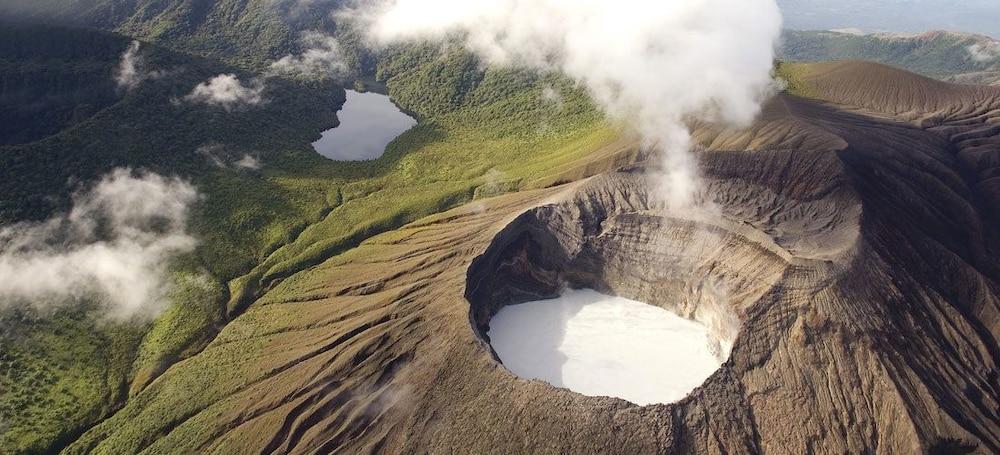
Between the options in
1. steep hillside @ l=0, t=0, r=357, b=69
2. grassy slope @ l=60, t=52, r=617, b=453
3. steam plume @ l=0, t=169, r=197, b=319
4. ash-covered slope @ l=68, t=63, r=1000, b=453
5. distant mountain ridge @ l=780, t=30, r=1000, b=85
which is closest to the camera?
ash-covered slope @ l=68, t=63, r=1000, b=453

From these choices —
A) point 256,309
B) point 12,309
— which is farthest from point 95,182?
point 256,309

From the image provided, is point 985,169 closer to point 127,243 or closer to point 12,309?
point 127,243

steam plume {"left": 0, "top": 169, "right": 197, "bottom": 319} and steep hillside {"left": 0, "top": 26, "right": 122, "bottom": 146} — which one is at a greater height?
steep hillside {"left": 0, "top": 26, "right": 122, "bottom": 146}

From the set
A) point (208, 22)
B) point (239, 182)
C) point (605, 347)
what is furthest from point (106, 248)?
point (208, 22)

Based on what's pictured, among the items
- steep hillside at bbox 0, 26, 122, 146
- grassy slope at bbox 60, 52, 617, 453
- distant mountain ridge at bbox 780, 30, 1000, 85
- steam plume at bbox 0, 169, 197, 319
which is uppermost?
steep hillside at bbox 0, 26, 122, 146

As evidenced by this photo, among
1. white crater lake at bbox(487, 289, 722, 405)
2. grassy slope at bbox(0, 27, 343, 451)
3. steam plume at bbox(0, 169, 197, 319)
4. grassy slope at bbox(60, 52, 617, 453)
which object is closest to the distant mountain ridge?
grassy slope at bbox(60, 52, 617, 453)

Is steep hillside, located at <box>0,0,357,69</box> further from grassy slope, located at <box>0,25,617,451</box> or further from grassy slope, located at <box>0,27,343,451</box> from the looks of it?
grassy slope, located at <box>0,25,617,451</box>
